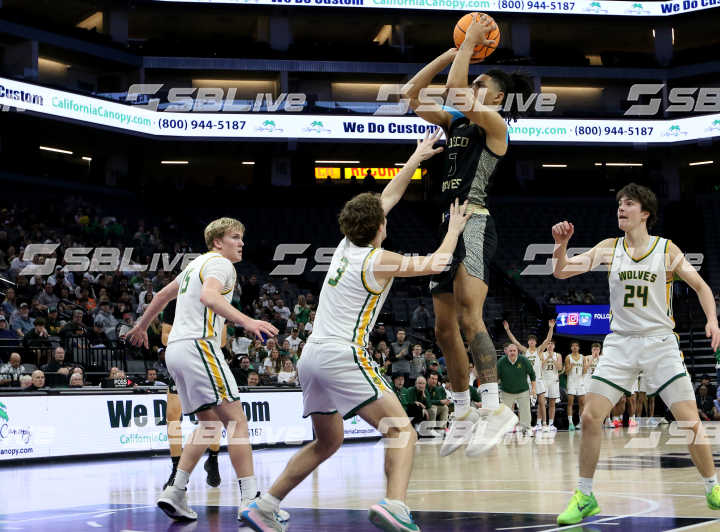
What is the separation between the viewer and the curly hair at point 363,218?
627 cm

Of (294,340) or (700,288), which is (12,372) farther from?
(700,288)

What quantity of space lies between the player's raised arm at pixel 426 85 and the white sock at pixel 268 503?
122 inches

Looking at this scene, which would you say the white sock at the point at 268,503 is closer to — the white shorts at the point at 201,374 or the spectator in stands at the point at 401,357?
the white shorts at the point at 201,374

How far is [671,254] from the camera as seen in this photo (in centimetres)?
746

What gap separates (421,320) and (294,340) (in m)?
6.96

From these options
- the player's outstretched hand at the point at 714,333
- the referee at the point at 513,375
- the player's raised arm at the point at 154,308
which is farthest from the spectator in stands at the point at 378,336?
the player's outstretched hand at the point at 714,333

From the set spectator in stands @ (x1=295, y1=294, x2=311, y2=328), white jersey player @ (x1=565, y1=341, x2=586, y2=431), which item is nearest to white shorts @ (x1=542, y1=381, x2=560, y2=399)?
white jersey player @ (x1=565, y1=341, x2=586, y2=431)

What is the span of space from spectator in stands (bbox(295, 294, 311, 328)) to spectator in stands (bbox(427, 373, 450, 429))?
154 inches

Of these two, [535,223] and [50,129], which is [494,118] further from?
[535,223]

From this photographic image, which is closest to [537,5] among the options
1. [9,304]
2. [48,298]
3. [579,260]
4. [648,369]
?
[48,298]

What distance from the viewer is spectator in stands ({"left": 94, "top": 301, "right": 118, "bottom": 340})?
61.7ft

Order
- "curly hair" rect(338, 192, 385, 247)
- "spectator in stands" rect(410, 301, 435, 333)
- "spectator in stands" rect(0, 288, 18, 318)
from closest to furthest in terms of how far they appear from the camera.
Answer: "curly hair" rect(338, 192, 385, 247), "spectator in stands" rect(0, 288, 18, 318), "spectator in stands" rect(410, 301, 435, 333)

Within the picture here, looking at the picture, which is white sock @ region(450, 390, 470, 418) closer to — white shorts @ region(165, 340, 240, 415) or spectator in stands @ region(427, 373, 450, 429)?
white shorts @ region(165, 340, 240, 415)

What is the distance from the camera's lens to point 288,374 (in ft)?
63.0
